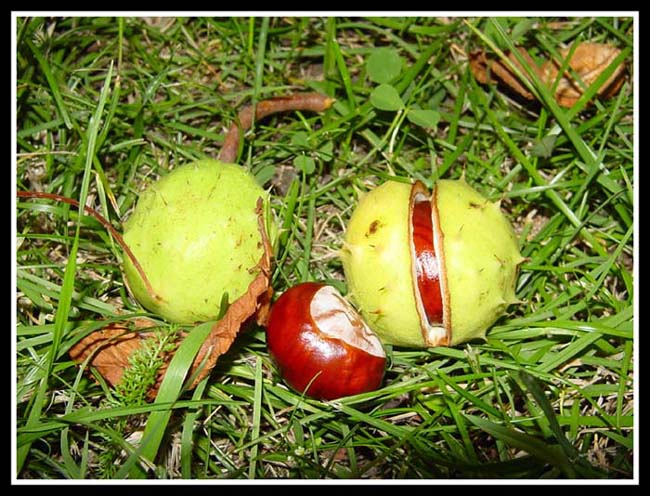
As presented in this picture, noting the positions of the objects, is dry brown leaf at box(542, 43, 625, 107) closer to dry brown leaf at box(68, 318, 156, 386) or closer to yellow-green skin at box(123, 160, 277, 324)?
yellow-green skin at box(123, 160, 277, 324)

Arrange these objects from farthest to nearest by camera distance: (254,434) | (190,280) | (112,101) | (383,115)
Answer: (383,115) < (112,101) < (254,434) < (190,280)

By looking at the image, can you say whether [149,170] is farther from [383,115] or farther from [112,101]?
[383,115]

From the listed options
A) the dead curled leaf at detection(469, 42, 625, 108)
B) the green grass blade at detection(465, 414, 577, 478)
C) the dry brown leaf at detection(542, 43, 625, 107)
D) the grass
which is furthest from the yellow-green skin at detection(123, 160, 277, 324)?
the dry brown leaf at detection(542, 43, 625, 107)

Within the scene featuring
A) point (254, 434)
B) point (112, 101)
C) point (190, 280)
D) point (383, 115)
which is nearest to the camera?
point (190, 280)

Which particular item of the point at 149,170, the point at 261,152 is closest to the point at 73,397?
the point at 149,170

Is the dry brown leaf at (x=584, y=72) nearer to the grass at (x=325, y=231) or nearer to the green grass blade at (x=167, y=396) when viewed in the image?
the grass at (x=325, y=231)

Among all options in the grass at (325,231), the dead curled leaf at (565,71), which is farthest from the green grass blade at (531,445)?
the dead curled leaf at (565,71)
